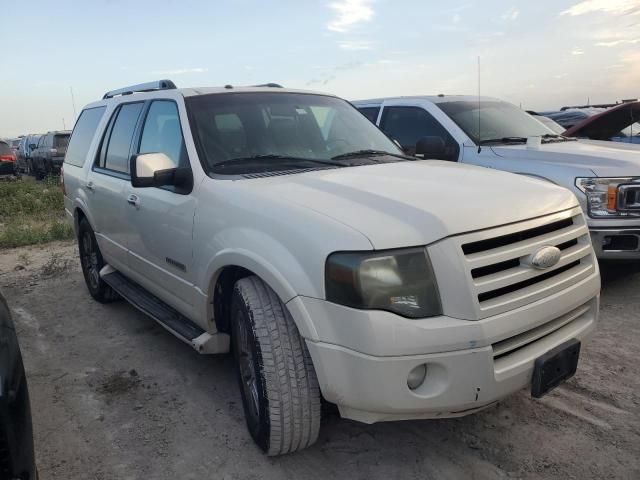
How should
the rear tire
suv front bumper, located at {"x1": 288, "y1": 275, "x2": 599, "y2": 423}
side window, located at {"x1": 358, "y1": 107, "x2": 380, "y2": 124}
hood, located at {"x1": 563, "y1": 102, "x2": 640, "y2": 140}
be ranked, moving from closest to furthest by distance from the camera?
suv front bumper, located at {"x1": 288, "y1": 275, "x2": 599, "y2": 423} < the rear tire < hood, located at {"x1": 563, "y1": 102, "x2": 640, "y2": 140} < side window, located at {"x1": 358, "y1": 107, "x2": 380, "y2": 124}

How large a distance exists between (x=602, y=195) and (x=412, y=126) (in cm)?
235

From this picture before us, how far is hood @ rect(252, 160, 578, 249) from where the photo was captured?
2.21 metres

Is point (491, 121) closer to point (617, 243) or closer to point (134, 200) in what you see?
point (617, 243)

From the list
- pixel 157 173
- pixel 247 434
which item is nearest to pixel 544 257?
pixel 247 434

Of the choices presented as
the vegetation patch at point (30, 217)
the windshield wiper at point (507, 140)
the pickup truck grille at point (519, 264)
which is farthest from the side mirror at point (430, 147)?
the vegetation patch at point (30, 217)

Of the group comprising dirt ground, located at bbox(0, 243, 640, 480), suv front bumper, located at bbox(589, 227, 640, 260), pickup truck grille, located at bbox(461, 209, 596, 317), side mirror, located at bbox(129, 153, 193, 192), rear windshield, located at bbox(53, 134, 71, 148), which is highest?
rear windshield, located at bbox(53, 134, 71, 148)

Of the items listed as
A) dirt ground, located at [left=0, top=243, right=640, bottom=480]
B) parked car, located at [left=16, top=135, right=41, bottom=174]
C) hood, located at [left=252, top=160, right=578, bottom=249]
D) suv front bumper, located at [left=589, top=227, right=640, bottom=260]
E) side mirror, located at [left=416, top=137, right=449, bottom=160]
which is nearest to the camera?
hood, located at [left=252, top=160, right=578, bottom=249]

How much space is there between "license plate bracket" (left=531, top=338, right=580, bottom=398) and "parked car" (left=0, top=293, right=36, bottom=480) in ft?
6.46

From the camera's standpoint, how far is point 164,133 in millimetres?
3646

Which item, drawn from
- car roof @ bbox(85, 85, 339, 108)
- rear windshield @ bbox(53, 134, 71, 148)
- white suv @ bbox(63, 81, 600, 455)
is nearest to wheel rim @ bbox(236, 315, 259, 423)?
white suv @ bbox(63, 81, 600, 455)

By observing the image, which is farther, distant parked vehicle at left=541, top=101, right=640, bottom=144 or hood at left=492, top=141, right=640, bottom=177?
distant parked vehicle at left=541, top=101, right=640, bottom=144

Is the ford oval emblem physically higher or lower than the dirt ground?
higher

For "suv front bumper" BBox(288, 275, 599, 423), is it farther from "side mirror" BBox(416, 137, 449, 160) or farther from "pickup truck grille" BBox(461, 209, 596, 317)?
"side mirror" BBox(416, 137, 449, 160)

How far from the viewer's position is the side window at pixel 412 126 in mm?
5805
